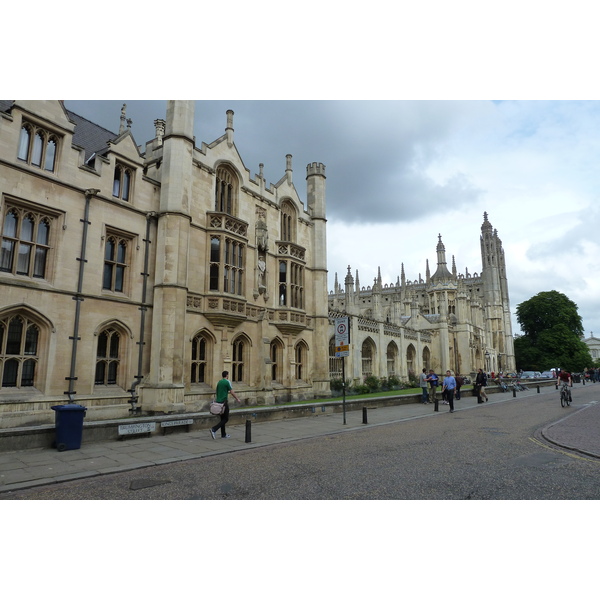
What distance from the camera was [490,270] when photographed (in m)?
86.8

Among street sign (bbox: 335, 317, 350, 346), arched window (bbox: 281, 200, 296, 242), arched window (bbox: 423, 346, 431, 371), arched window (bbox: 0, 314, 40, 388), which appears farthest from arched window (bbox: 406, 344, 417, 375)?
arched window (bbox: 0, 314, 40, 388)

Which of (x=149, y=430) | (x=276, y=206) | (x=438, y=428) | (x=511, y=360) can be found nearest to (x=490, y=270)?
(x=511, y=360)

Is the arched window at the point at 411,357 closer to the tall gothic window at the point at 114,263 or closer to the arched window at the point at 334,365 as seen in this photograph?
the arched window at the point at 334,365

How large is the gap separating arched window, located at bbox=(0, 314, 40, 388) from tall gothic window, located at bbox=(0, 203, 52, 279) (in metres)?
1.43

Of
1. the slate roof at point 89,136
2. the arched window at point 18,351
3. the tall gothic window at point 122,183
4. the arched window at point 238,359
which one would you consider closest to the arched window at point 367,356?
the arched window at point 238,359

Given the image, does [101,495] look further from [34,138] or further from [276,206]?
[276,206]

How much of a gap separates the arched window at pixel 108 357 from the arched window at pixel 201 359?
115 inches

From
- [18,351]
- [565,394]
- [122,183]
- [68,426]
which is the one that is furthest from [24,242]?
[565,394]

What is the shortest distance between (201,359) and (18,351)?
21.3 feet

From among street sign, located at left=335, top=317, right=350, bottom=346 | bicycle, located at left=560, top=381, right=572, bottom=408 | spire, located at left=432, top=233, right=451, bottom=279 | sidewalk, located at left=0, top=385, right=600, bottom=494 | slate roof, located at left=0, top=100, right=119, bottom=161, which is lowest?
sidewalk, located at left=0, top=385, right=600, bottom=494

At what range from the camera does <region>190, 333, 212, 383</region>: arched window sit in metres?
16.6

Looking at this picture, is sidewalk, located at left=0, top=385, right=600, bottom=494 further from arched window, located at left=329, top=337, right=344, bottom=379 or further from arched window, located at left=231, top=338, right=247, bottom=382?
arched window, located at left=329, top=337, right=344, bottom=379

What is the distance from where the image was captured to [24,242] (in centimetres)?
1218

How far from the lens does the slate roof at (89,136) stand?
15.6m
